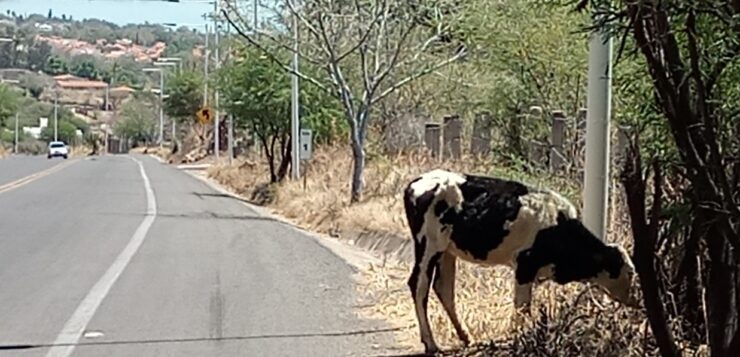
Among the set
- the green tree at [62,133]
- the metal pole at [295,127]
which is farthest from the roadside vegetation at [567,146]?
the green tree at [62,133]

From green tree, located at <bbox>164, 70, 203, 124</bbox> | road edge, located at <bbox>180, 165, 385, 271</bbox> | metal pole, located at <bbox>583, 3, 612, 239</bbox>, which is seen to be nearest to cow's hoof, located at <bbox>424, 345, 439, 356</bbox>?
metal pole, located at <bbox>583, 3, 612, 239</bbox>

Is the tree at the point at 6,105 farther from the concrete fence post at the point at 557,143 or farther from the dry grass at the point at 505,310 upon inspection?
the concrete fence post at the point at 557,143

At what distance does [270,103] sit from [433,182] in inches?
1015

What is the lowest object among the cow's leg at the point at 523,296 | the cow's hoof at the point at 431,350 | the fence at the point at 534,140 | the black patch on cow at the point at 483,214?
the cow's hoof at the point at 431,350

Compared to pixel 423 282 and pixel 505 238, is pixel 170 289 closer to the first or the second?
pixel 423 282

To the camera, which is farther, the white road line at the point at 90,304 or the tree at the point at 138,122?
the tree at the point at 138,122

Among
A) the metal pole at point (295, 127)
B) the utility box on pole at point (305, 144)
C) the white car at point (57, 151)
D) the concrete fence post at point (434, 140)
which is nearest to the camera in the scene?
the concrete fence post at point (434, 140)

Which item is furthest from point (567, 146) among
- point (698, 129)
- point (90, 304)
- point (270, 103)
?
point (270, 103)

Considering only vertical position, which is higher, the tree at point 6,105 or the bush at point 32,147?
the tree at point 6,105

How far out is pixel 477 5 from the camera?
17.0 m

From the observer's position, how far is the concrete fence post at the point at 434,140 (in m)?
24.0

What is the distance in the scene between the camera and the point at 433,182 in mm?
9758

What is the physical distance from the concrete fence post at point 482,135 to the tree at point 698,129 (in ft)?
37.2

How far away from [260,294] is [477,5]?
16.8ft
